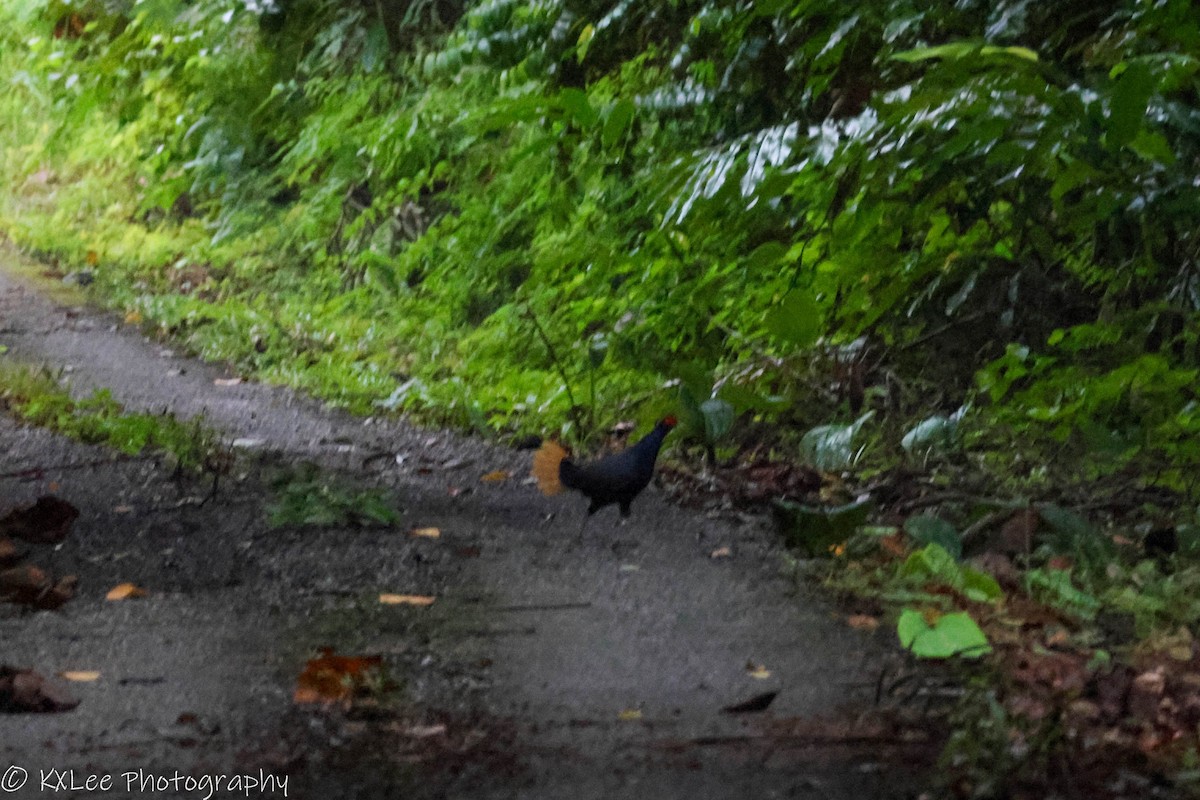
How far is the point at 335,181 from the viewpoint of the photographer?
24.9 feet

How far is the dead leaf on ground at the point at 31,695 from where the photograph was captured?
7.93ft

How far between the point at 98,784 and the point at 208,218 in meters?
8.26

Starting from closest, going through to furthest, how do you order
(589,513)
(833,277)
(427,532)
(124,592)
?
(124,592) < (427,532) < (589,513) < (833,277)

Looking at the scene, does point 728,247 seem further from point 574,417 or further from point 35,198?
point 35,198

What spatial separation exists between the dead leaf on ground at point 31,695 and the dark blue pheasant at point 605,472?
1.71 m

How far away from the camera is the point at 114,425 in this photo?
4.83 metres

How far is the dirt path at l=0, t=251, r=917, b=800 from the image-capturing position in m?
2.24

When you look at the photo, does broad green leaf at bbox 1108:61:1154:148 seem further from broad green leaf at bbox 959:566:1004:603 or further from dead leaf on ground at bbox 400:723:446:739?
dead leaf on ground at bbox 400:723:446:739

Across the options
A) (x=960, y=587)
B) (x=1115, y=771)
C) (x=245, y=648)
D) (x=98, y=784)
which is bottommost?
(x=960, y=587)

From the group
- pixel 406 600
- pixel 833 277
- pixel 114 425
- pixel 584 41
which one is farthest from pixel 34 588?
pixel 584 41

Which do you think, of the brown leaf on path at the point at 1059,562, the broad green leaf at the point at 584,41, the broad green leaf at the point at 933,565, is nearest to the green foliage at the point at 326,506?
the broad green leaf at the point at 933,565

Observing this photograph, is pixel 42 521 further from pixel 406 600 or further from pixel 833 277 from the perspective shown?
pixel 833 277

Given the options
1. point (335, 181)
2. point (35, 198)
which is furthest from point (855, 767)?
point (35, 198)

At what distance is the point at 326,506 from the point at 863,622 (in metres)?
1.77
